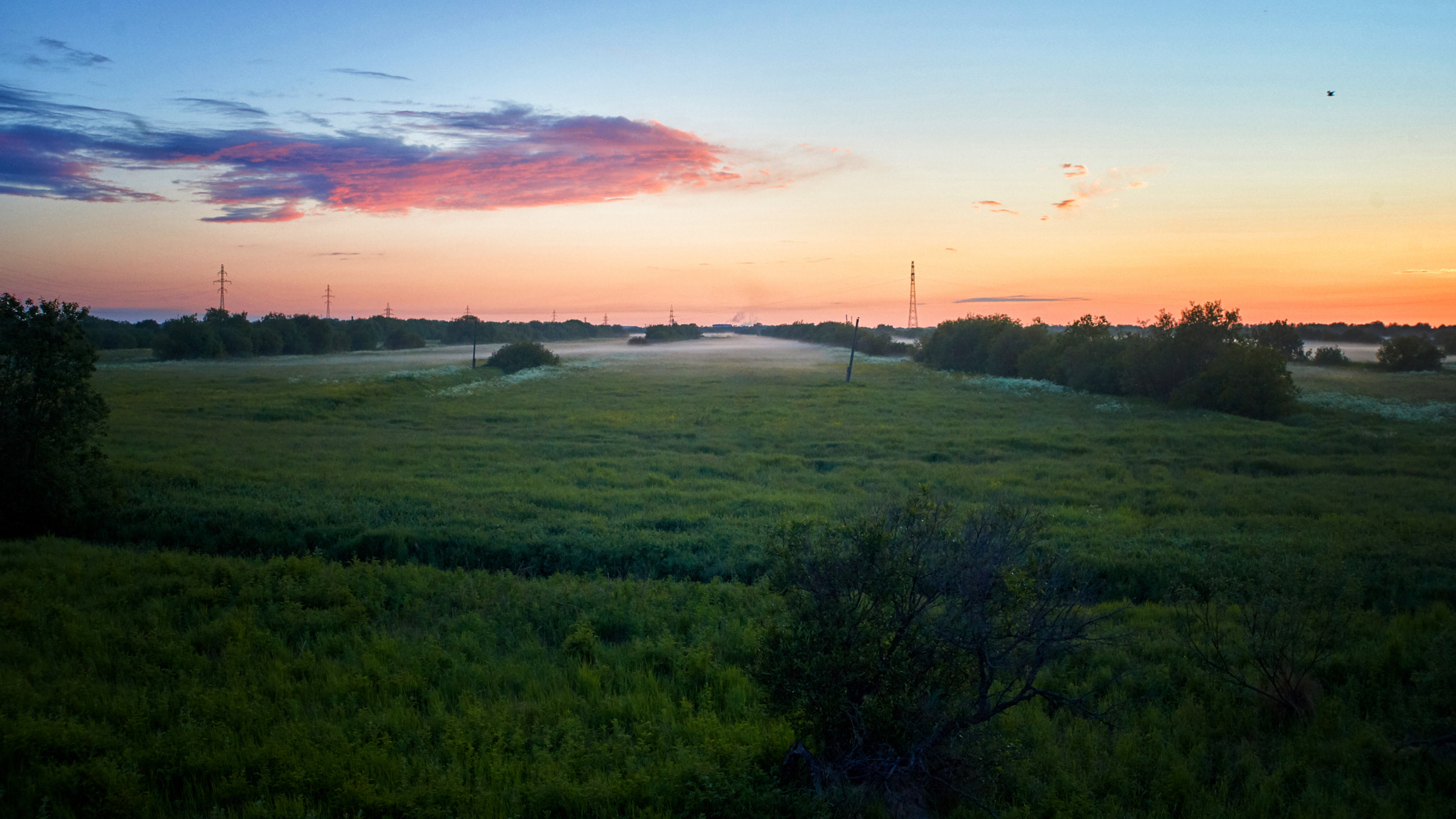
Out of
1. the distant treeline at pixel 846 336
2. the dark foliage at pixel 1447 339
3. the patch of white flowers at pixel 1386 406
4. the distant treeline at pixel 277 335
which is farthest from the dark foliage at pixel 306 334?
the dark foliage at pixel 1447 339

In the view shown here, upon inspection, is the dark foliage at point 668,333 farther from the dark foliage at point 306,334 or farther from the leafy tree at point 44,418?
the leafy tree at point 44,418

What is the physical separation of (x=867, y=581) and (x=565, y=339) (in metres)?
141

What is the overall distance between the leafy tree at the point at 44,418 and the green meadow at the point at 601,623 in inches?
34.2

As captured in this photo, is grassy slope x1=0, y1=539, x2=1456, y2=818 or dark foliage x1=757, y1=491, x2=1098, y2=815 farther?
grassy slope x1=0, y1=539, x2=1456, y2=818

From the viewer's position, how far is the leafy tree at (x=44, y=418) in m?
12.8

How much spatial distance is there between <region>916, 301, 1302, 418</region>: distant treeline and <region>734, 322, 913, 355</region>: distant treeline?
13.7 meters

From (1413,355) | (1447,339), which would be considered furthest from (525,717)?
(1447,339)

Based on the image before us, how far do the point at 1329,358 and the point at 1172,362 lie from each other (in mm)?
35827

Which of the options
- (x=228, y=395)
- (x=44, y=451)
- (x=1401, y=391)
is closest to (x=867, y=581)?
(x=44, y=451)

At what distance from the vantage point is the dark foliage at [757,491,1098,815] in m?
5.35

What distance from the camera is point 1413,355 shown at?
49.2 m

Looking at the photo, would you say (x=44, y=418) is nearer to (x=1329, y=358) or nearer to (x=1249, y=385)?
(x=1249, y=385)

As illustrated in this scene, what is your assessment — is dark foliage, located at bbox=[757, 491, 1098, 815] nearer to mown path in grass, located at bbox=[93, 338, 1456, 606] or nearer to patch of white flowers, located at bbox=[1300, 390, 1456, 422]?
mown path in grass, located at bbox=[93, 338, 1456, 606]

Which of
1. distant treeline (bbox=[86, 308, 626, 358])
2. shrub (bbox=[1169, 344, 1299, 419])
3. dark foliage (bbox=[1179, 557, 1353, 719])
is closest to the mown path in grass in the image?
shrub (bbox=[1169, 344, 1299, 419])
